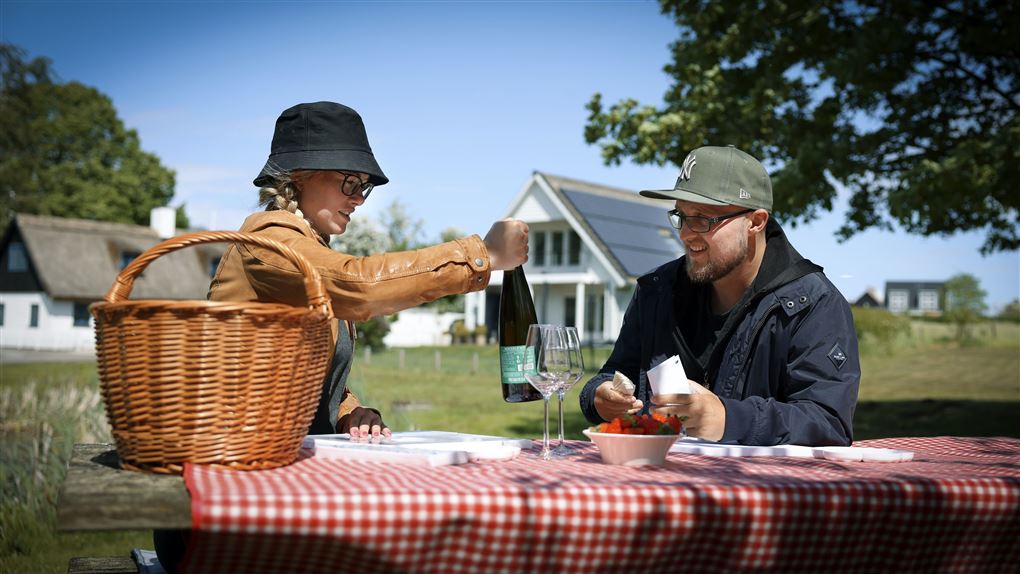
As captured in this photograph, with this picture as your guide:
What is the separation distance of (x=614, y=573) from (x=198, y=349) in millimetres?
1024

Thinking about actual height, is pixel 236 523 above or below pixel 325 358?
below

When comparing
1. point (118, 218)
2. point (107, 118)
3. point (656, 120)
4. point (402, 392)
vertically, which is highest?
point (107, 118)

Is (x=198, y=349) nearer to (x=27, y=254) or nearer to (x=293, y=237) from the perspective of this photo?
(x=293, y=237)

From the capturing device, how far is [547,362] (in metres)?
2.64

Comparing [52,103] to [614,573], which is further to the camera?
[52,103]

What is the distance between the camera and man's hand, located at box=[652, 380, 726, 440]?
8.84ft

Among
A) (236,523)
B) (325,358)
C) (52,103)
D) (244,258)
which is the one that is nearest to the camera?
(236,523)

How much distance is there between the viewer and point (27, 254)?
4678cm

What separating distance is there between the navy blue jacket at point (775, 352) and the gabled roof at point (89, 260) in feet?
148

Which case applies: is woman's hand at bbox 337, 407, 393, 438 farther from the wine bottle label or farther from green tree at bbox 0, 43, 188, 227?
green tree at bbox 0, 43, 188, 227

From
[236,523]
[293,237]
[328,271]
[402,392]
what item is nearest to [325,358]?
[328,271]

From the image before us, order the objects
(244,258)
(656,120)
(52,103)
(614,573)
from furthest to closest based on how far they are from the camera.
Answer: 1. (52,103)
2. (656,120)
3. (244,258)
4. (614,573)

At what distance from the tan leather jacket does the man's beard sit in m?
1.34

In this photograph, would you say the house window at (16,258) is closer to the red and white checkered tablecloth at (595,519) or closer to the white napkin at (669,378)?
the white napkin at (669,378)
